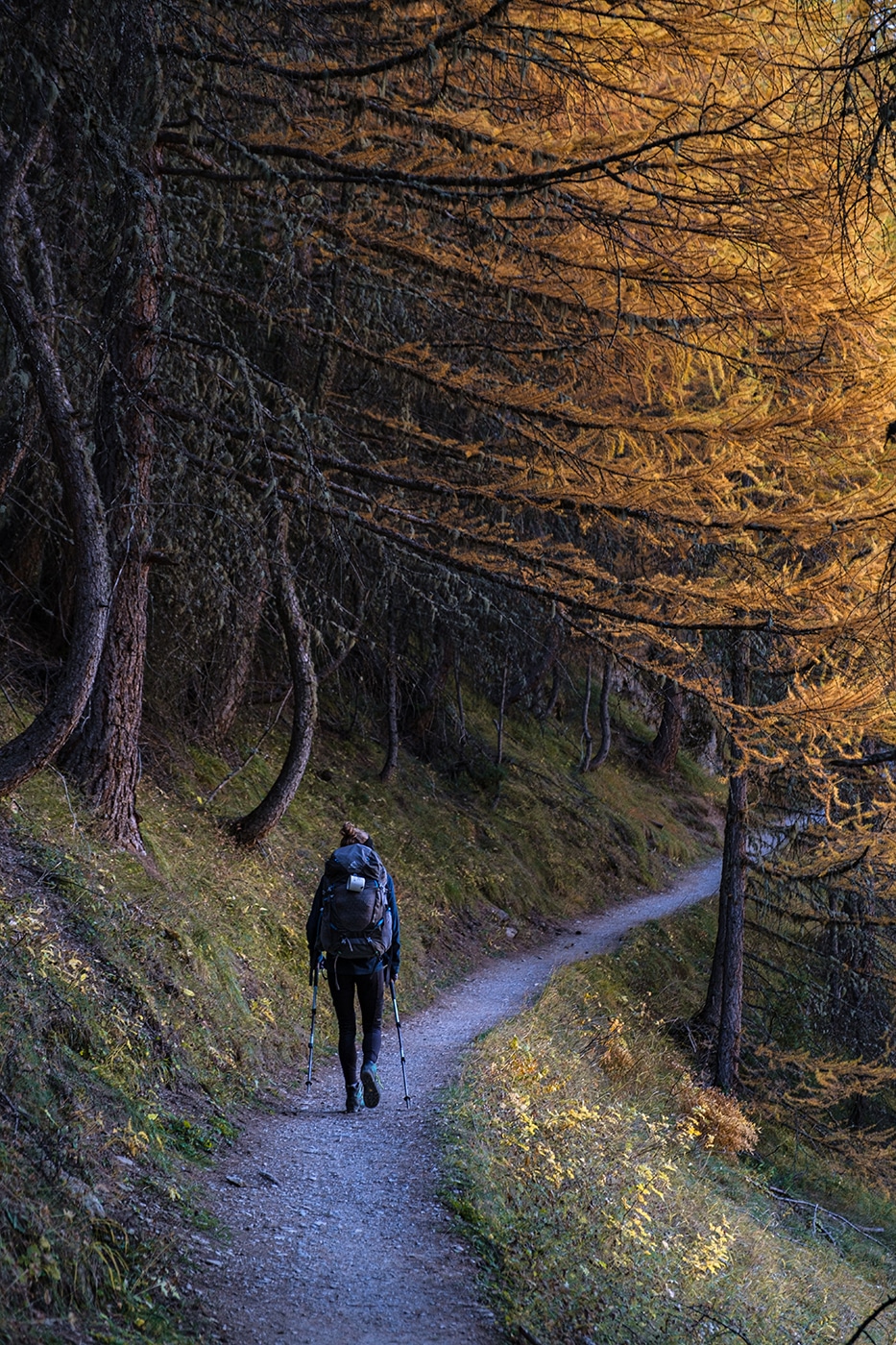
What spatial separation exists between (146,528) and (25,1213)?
572 cm

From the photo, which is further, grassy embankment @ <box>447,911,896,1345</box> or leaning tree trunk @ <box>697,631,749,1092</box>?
leaning tree trunk @ <box>697,631,749,1092</box>

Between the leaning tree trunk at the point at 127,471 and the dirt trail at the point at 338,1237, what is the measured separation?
3.12 m

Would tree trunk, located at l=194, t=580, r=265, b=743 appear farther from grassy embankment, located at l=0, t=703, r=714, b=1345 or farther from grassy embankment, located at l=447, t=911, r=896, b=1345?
grassy embankment, located at l=447, t=911, r=896, b=1345

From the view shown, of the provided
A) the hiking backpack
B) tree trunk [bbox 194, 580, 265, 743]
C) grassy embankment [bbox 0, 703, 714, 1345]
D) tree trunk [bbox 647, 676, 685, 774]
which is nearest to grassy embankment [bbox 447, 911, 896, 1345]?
the hiking backpack

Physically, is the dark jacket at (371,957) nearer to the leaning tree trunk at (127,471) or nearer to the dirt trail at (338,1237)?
the dirt trail at (338,1237)

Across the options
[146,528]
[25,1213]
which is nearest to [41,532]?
[146,528]

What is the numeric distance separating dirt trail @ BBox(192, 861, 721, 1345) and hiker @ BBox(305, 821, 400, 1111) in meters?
0.37

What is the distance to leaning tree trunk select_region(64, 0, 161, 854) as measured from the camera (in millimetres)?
7543

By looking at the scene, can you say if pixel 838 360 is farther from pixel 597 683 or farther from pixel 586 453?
pixel 597 683

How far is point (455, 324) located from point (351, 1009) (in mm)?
6108

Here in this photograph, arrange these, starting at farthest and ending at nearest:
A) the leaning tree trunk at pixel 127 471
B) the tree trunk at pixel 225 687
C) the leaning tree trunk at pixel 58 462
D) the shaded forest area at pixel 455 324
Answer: the tree trunk at pixel 225 687, the leaning tree trunk at pixel 127 471, the shaded forest area at pixel 455 324, the leaning tree trunk at pixel 58 462

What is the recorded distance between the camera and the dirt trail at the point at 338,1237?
423cm

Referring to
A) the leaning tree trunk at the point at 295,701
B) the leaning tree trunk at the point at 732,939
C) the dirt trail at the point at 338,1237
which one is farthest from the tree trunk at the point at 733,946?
the dirt trail at the point at 338,1237

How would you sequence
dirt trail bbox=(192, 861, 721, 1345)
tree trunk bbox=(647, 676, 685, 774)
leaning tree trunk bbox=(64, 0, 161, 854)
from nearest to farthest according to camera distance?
dirt trail bbox=(192, 861, 721, 1345) < leaning tree trunk bbox=(64, 0, 161, 854) < tree trunk bbox=(647, 676, 685, 774)
